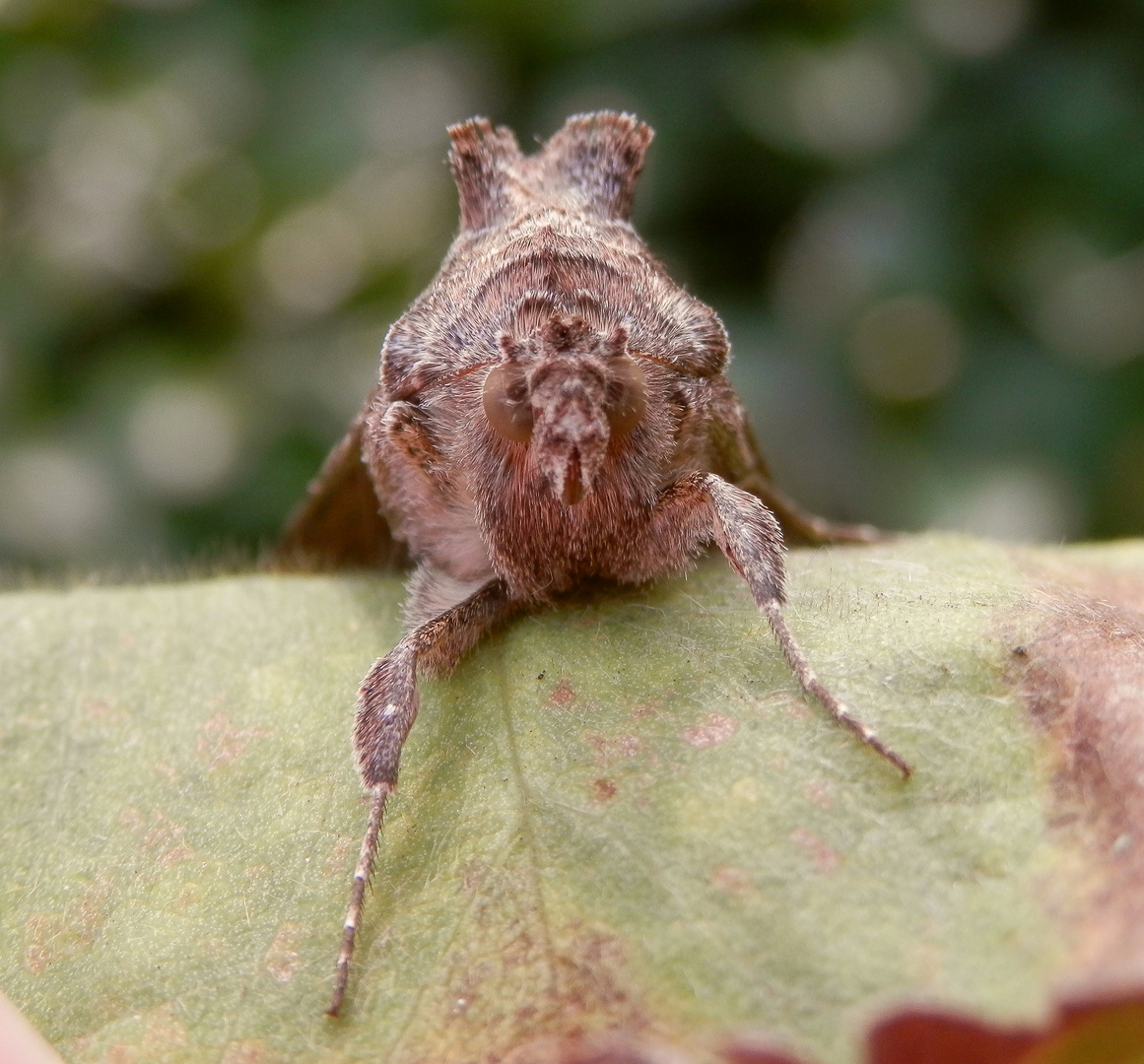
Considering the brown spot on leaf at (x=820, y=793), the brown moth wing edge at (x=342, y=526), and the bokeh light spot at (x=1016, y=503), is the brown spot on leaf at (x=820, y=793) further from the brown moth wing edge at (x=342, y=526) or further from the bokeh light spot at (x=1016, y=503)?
the bokeh light spot at (x=1016, y=503)

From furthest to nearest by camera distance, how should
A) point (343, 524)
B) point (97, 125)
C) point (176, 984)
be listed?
1. point (97, 125)
2. point (343, 524)
3. point (176, 984)

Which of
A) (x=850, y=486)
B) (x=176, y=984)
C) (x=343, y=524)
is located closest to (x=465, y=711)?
(x=176, y=984)

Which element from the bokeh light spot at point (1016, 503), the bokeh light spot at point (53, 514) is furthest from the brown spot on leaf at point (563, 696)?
the bokeh light spot at point (53, 514)

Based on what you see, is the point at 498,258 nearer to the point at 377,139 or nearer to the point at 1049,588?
the point at 1049,588

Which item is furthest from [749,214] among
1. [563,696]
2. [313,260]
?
[563,696]

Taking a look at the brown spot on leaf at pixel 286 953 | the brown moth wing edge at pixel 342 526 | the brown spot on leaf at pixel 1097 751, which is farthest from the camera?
the brown moth wing edge at pixel 342 526

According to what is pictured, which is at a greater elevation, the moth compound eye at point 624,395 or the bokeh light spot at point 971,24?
the bokeh light spot at point 971,24
